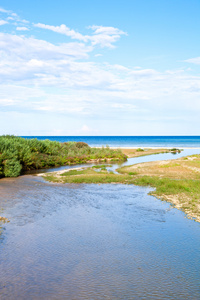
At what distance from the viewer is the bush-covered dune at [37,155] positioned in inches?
1110

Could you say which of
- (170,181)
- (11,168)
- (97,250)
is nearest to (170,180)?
(170,181)

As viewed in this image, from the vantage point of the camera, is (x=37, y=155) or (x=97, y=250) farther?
(x=37, y=155)

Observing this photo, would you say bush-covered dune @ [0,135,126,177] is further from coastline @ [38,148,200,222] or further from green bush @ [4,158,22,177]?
coastline @ [38,148,200,222]

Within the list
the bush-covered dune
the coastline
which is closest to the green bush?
the bush-covered dune

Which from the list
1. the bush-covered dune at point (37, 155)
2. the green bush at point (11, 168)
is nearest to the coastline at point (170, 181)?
the green bush at point (11, 168)

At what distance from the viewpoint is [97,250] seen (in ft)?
35.1

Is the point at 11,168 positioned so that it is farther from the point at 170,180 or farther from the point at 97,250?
the point at 97,250

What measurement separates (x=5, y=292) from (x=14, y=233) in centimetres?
470

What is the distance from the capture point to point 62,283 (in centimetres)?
831

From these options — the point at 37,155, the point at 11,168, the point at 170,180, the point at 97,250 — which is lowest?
the point at 97,250

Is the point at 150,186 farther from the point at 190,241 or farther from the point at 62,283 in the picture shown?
the point at 62,283

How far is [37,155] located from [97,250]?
2817 centimetres

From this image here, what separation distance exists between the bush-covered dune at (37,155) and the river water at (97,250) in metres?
10.0

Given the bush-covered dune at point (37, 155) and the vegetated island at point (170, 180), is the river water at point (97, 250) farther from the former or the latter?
the bush-covered dune at point (37, 155)
